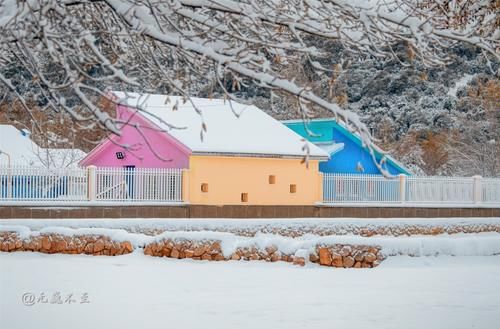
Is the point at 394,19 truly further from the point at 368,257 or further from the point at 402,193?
the point at 402,193

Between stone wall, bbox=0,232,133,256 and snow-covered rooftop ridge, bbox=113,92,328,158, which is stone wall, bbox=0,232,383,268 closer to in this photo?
stone wall, bbox=0,232,133,256

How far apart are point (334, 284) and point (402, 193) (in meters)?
18.9

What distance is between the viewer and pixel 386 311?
11.5 m

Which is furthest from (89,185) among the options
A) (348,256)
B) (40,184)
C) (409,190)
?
(409,190)

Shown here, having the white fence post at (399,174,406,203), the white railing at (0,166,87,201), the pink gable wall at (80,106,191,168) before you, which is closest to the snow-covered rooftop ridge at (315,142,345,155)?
the white fence post at (399,174,406,203)

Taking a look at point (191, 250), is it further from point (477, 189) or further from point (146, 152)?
point (477, 189)

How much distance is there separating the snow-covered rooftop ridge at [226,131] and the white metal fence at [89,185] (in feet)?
4.74

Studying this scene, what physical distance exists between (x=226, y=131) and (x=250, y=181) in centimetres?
233

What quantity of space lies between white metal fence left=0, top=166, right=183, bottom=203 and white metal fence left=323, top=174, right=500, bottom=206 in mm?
6233

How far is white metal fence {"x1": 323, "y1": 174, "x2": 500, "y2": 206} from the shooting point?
32.3m

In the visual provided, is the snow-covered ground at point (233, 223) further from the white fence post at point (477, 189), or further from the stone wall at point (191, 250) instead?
the white fence post at point (477, 189)

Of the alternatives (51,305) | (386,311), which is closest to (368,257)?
(386,311)

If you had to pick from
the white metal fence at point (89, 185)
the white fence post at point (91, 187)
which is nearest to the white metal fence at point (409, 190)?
the white metal fence at point (89, 185)

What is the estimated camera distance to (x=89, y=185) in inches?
1062
